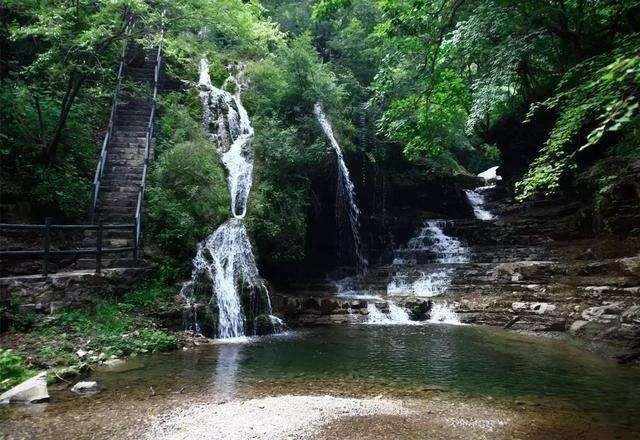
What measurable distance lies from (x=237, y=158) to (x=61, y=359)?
8.74 meters

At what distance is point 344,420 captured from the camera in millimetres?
4906

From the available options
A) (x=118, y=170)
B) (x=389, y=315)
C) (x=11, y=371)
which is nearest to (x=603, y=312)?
(x=389, y=315)

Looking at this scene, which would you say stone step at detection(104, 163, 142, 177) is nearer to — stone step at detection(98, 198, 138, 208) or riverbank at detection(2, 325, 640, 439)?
stone step at detection(98, 198, 138, 208)

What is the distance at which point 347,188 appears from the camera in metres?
17.0

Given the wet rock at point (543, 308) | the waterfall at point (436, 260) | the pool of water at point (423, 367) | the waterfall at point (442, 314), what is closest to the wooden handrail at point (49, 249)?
the pool of water at point (423, 367)

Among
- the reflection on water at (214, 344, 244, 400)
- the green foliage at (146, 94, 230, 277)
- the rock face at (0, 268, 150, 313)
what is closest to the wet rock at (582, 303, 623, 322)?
the reflection on water at (214, 344, 244, 400)

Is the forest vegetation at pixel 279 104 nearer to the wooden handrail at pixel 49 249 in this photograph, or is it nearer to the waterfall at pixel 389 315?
the wooden handrail at pixel 49 249

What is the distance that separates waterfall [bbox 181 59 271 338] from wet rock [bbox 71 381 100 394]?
3.89m

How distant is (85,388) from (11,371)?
4.02 feet

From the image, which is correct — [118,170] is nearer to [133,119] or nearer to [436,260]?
[133,119]

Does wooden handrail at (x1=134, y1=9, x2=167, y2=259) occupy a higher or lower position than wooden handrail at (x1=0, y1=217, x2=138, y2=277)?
higher

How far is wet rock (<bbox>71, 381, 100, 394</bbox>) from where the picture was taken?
584 cm

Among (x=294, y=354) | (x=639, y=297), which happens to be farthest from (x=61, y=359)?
(x=639, y=297)

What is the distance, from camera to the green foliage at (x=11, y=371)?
5.93 m
